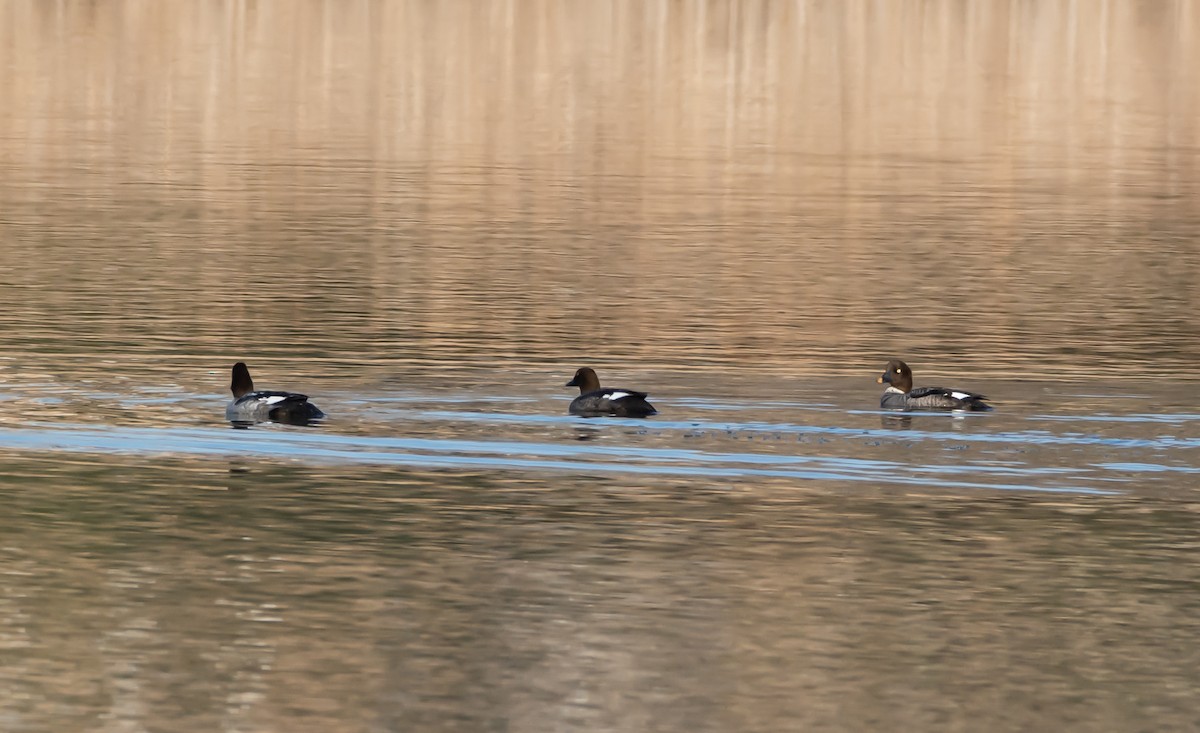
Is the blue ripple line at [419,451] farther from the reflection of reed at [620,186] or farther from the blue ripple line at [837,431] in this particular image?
the reflection of reed at [620,186]

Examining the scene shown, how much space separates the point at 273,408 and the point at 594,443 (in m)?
3.52

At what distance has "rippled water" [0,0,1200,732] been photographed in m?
17.5

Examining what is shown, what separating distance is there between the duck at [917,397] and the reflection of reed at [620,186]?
4.33m

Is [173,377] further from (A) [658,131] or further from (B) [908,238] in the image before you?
(A) [658,131]

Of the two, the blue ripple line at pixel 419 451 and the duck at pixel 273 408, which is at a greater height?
the duck at pixel 273 408

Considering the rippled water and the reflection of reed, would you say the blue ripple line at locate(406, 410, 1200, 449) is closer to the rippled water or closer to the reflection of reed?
the rippled water

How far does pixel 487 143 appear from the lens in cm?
7994

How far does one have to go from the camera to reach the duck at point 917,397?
2814 centimetres

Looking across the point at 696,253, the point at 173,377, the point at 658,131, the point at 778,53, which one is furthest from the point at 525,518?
the point at 778,53

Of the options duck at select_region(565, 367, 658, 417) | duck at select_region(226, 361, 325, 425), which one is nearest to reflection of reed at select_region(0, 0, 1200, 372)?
duck at select_region(565, 367, 658, 417)

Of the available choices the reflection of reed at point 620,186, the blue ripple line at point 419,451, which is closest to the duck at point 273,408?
the blue ripple line at point 419,451

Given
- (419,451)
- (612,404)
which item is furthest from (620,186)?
(419,451)

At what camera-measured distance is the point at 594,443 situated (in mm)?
26594

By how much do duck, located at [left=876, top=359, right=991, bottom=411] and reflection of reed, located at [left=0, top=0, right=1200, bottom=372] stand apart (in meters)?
4.33
